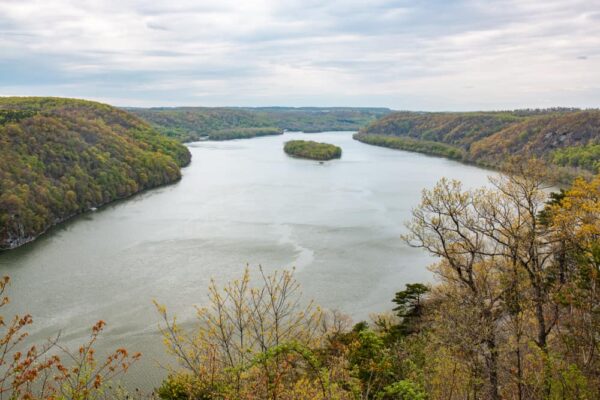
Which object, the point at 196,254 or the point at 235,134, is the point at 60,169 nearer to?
the point at 196,254

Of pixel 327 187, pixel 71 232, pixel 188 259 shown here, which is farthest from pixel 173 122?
pixel 188 259

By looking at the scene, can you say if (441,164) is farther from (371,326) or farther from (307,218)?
(371,326)

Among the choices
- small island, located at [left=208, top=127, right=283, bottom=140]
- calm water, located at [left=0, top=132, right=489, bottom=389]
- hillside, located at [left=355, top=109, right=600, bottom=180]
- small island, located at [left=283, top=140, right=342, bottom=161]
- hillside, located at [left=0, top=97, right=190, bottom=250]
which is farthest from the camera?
small island, located at [left=208, top=127, right=283, bottom=140]

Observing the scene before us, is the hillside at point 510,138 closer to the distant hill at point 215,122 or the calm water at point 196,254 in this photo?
the calm water at point 196,254

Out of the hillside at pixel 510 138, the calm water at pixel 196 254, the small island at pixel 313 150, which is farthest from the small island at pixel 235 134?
the calm water at pixel 196 254

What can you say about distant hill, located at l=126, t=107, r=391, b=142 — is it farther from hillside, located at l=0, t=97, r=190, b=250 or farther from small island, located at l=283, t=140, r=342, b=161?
hillside, located at l=0, t=97, r=190, b=250

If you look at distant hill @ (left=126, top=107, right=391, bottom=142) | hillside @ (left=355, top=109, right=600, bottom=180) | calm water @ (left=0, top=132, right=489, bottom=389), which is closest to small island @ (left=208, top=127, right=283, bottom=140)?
distant hill @ (left=126, top=107, right=391, bottom=142)
